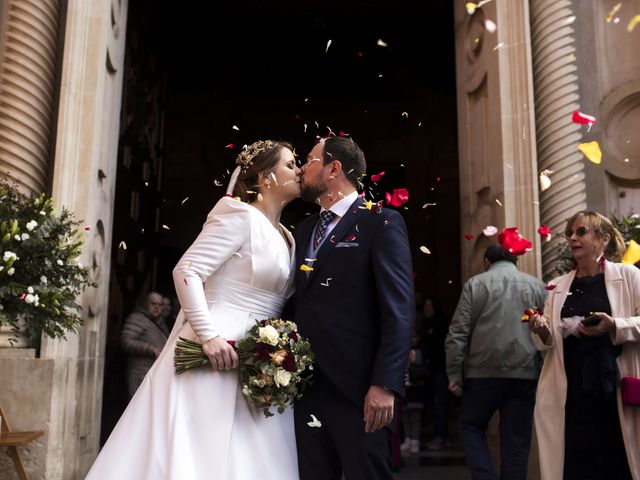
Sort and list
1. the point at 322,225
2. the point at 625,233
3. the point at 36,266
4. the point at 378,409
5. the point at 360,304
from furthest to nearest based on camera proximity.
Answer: the point at 625,233 < the point at 36,266 < the point at 322,225 < the point at 360,304 < the point at 378,409

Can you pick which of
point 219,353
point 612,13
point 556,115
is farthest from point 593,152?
point 219,353

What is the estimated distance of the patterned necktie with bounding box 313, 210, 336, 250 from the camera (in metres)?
3.28

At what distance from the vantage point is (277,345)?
287cm

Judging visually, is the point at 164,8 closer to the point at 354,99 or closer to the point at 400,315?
the point at 354,99

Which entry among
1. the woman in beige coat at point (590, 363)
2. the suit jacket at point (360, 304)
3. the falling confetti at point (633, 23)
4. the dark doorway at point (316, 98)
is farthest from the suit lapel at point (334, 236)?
the dark doorway at point (316, 98)

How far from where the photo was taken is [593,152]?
593 cm

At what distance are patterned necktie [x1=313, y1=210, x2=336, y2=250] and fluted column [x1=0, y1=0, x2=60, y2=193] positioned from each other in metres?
3.27

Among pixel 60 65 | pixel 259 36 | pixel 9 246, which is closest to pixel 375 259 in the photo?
pixel 9 246

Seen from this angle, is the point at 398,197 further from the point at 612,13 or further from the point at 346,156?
the point at 612,13

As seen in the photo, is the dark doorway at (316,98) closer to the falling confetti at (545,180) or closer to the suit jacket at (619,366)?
the falling confetti at (545,180)

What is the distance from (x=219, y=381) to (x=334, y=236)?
0.78m

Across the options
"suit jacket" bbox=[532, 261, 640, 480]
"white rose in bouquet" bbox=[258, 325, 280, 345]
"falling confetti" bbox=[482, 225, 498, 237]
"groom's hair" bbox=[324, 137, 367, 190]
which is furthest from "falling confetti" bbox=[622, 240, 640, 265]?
"white rose in bouquet" bbox=[258, 325, 280, 345]

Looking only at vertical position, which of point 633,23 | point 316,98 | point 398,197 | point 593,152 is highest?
point 316,98

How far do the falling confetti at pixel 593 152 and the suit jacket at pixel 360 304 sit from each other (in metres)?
3.34
